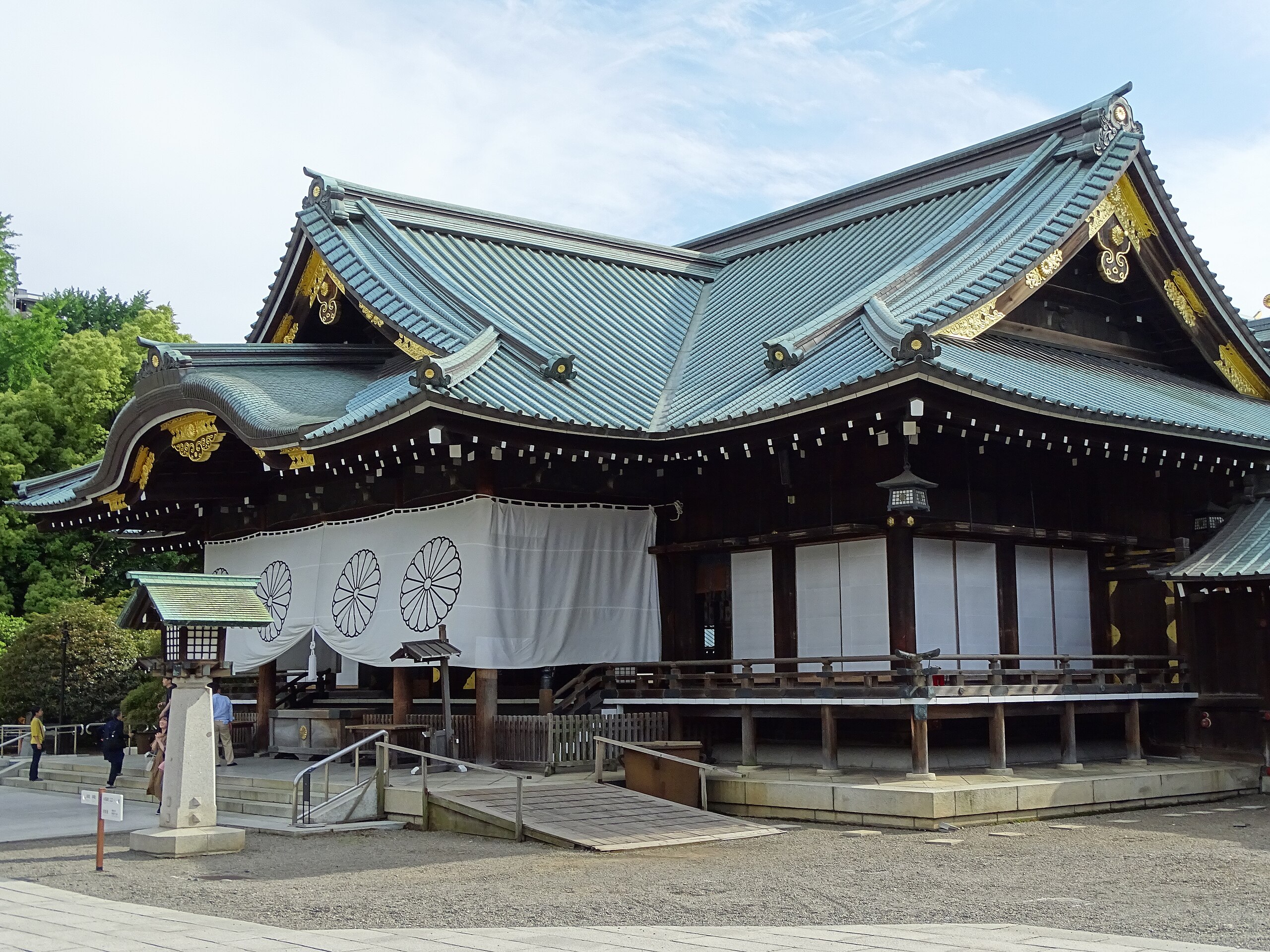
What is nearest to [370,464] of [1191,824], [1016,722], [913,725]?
[913,725]

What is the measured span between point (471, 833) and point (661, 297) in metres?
12.6

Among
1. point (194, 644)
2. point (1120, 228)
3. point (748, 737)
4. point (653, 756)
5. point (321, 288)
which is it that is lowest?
point (653, 756)

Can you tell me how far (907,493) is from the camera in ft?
50.3

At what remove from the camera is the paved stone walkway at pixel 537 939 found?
7.76 meters

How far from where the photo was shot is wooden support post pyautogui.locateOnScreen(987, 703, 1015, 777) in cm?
1571

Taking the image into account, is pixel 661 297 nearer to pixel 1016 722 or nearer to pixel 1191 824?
pixel 1016 722

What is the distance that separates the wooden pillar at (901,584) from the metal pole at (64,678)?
2190 centimetres

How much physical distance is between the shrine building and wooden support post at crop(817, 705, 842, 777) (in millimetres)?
41

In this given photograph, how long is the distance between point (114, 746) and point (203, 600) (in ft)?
19.8

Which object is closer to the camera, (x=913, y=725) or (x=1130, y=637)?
(x=913, y=725)

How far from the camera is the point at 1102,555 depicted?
18938 millimetres

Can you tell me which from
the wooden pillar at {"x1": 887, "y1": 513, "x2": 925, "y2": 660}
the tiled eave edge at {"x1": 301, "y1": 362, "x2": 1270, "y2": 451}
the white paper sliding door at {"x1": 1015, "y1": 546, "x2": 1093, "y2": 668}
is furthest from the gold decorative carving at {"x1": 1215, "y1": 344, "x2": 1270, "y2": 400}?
the wooden pillar at {"x1": 887, "y1": 513, "x2": 925, "y2": 660}

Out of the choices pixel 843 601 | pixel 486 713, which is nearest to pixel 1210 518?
pixel 843 601

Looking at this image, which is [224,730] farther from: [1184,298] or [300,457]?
[1184,298]
